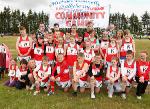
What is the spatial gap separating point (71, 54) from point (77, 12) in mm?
2605

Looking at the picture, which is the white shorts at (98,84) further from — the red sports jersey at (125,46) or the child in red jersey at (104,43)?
the red sports jersey at (125,46)

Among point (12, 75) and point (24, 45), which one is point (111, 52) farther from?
point (12, 75)

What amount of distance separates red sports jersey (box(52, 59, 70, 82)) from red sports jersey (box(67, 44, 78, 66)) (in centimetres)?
Result: 71

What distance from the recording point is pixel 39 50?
477 inches

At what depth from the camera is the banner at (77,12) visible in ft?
44.6

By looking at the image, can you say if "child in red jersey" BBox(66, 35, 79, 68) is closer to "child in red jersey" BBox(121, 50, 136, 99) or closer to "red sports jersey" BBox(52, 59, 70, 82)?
"red sports jersey" BBox(52, 59, 70, 82)

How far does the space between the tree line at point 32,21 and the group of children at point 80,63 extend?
299 ft

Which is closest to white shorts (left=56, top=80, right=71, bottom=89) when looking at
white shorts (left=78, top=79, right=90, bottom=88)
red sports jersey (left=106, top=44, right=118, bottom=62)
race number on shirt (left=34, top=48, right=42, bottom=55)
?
white shorts (left=78, top=79, right=90, bottom=88)

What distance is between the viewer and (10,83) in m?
12.3

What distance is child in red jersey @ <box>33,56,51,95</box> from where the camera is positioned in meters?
11.1

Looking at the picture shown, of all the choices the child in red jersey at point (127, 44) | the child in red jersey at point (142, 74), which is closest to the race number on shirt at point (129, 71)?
the child in red jersey at point (142, 74)

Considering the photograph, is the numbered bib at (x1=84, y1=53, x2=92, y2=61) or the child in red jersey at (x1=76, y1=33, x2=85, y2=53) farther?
the child in red jersey at (x1=76, y1=33, x2=85, y2=53)

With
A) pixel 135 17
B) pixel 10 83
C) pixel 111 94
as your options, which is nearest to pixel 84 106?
pixel 111 94

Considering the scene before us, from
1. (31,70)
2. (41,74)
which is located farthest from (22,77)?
(41,74)
